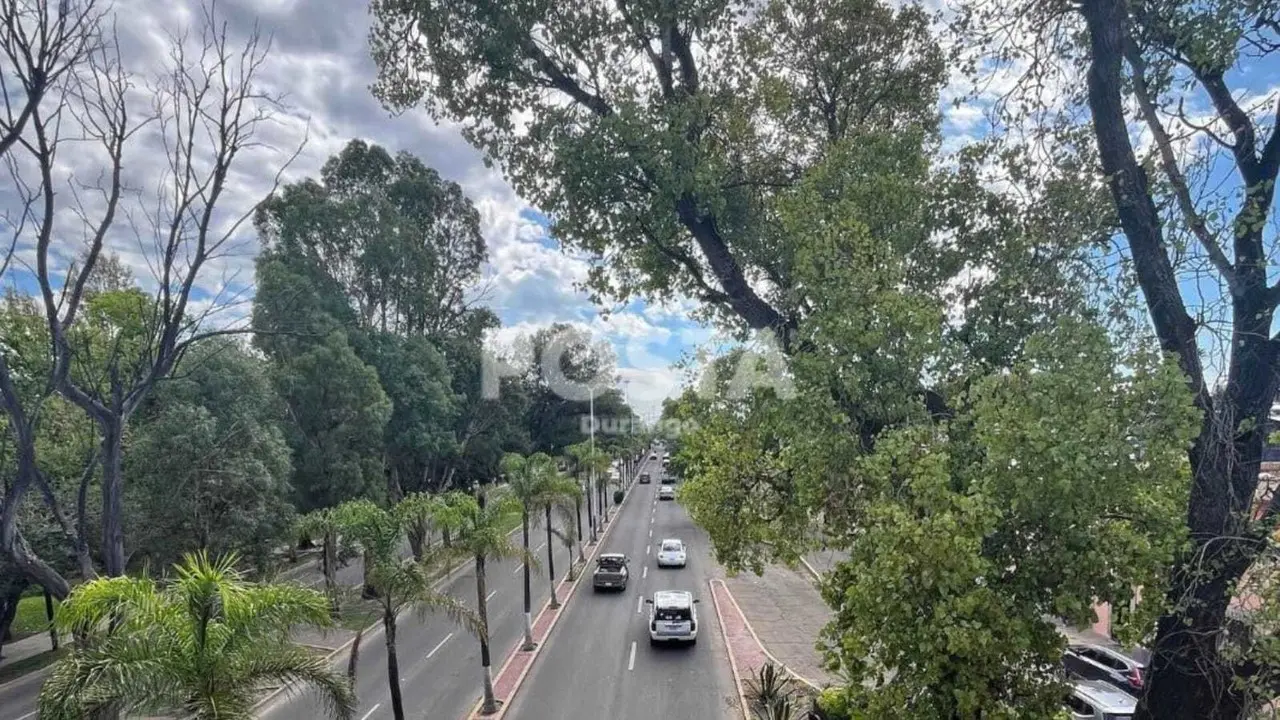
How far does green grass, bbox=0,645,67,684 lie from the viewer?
17.7 m

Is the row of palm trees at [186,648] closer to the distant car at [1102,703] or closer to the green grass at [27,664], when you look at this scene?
the distant car at [1102,703]

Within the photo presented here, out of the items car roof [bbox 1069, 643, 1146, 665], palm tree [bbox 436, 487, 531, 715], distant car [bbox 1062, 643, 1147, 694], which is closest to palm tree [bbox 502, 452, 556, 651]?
palm tree [bbox 436, 487, 531, 715]

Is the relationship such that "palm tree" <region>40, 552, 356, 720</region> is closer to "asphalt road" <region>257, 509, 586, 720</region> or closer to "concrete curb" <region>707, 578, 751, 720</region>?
"asphalt road" <region>257, 509, 586, 720</region>

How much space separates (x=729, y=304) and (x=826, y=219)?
2.75 meters

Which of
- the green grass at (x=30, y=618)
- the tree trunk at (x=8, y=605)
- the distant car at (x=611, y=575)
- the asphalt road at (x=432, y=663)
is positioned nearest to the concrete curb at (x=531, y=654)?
the asphalt road at (x=432, y=663)

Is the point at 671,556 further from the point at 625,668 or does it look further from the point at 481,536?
the point at 481,536

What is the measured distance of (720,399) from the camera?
27.5 feet

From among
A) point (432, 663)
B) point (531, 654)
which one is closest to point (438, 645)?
point (432, 663)

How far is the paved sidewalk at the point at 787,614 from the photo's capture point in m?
17.0

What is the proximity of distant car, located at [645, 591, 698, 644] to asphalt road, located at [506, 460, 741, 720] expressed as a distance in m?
0.33

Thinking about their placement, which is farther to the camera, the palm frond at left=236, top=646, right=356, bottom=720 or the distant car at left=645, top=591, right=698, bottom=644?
the distant car at left=645, top=591, right=698, bottom=644

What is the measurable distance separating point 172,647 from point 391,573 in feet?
15.2

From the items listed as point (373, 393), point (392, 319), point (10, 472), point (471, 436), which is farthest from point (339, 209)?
point (10, 472)

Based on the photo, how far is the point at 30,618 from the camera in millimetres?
22891
